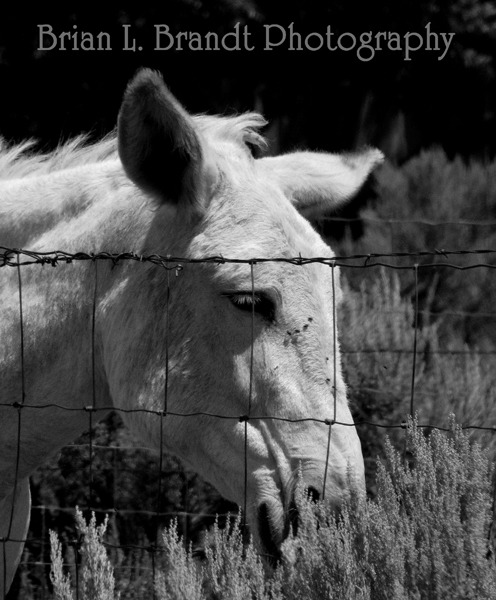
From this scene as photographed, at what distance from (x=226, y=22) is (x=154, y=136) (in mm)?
6618

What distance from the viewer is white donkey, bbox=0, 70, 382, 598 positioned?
8.43ft

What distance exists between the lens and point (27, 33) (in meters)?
8.82

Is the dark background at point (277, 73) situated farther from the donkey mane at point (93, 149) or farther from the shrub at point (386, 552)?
the shrub at point (386, 552)

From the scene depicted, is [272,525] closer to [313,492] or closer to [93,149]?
[313,492]

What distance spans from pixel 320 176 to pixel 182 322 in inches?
34.0

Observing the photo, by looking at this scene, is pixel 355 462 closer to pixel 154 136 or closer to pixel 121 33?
pixel 154 136

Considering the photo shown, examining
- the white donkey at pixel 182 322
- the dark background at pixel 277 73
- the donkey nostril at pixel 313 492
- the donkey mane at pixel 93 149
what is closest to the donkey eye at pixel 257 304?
the white donkey at pixel 182 322

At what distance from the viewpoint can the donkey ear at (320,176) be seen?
3.21m

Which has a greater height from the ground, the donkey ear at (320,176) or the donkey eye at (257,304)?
the donkey ear at (320,176)

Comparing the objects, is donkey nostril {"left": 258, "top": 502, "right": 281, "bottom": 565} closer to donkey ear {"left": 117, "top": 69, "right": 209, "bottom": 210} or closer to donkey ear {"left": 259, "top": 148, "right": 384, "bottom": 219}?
donkey ear {"left": 117, "top": 69, "right": 209, "bottom": 210}

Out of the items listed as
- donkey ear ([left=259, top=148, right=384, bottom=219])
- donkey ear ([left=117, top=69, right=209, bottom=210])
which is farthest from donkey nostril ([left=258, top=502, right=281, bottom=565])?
donkey ear ([left=259, top=148, right=384, bottom=219])

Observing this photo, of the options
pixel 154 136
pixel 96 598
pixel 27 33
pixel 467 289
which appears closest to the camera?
pixel 96 598

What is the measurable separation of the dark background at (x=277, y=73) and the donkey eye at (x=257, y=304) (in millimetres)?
6597

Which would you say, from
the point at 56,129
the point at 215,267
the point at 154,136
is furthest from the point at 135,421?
the point at 56,129
